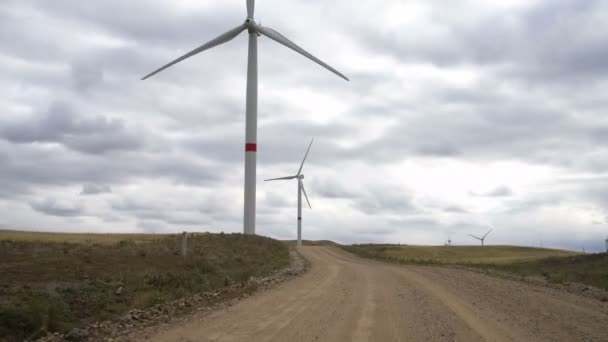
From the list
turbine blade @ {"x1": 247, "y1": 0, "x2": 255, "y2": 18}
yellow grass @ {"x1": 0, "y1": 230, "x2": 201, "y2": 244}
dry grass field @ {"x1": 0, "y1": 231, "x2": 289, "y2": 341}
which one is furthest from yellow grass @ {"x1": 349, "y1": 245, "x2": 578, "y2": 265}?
dry grass field @ {"x1": 0, "y1": 231, "x2": 289, "y2": 341}

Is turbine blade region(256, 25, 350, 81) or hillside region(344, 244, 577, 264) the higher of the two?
turbine blade region(256, 25, 350, 81)

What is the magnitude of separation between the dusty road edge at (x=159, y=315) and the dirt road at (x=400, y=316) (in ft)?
1.96

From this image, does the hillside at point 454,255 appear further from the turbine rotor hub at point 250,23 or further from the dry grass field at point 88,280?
the dry grass field at point 88,280

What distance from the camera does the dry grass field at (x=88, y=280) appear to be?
521 inches

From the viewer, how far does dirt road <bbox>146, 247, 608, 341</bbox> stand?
12.9 m

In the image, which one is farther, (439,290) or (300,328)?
(439,290)

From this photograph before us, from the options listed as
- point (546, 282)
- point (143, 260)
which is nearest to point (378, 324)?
point (143, 260)

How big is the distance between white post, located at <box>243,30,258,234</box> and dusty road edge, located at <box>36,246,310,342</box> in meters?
29.8

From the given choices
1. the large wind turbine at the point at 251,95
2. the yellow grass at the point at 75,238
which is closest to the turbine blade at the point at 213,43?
the large wind turbine at the point at 251,95

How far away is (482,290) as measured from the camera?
2317 centimetres

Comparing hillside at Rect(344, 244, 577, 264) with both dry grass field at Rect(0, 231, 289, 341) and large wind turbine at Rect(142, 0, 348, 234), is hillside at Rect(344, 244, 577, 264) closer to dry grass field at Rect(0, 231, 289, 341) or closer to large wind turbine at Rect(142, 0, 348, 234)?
large wind turbine at Rect(142, 0, 348, 234)

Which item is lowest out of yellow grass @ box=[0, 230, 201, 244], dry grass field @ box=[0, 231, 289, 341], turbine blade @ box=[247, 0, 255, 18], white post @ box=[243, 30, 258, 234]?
dry grass field @ box=[0, 231, 289, 341]

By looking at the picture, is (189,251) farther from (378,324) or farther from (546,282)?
(546,282)

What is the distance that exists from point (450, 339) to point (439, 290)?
10.3m
